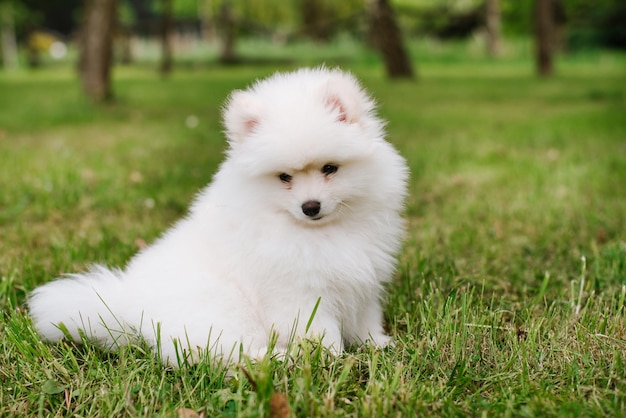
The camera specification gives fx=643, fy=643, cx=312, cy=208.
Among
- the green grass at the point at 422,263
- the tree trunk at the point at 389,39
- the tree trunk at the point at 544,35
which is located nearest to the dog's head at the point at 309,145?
the green grass at the point at 422,263

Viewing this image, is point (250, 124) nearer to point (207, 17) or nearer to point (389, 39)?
point (389, 39)

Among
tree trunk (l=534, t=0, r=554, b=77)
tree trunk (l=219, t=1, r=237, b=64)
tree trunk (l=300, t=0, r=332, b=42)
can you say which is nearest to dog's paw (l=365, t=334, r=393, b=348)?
tree trunk (l=534, t=0, r=554, b=77)

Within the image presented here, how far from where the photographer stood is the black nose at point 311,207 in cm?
211

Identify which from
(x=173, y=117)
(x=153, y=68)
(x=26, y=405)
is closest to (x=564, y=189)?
(x=26, y=405)

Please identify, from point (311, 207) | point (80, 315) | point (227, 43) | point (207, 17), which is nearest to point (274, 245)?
point (311, 207)

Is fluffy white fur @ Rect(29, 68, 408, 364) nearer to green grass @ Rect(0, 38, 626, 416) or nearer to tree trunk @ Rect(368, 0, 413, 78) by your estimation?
Result: green grass @ Rect(0, 38, 626, 416)

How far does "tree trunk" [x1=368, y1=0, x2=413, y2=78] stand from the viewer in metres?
14.7

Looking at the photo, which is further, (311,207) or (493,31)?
(493,31)

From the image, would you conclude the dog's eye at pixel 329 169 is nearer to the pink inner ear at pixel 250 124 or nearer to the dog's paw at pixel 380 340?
the pink inner ear at pixel 250 124

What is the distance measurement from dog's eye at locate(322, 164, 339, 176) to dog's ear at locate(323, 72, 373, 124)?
0.16 m

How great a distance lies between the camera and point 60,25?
36.4m

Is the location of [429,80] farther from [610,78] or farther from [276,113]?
[276,113]

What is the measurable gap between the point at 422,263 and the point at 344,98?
119cm

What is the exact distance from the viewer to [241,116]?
86.4 inches
